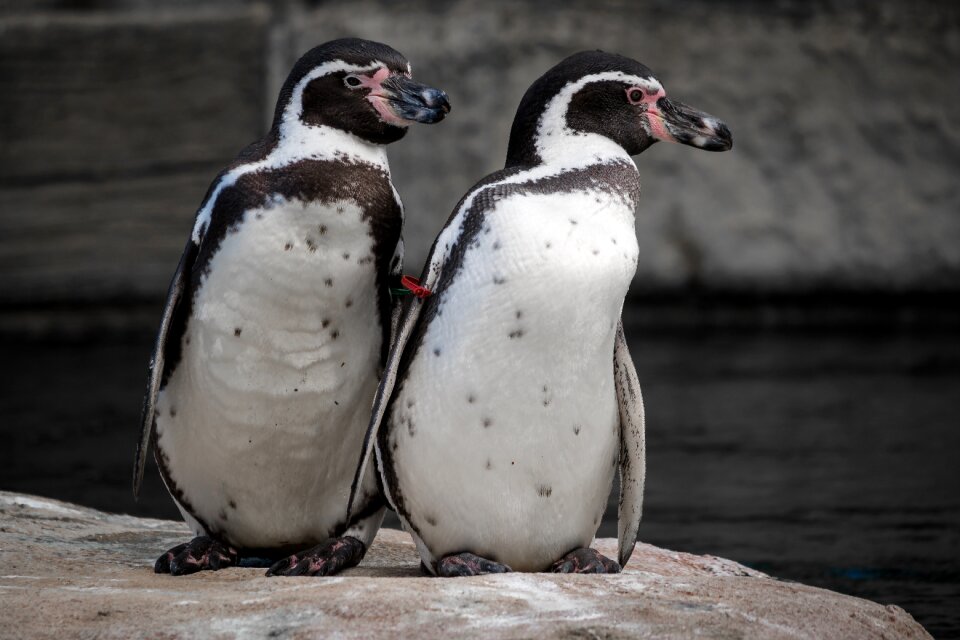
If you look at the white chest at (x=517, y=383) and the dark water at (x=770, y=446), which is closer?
the white chest at (x=517, y=383)

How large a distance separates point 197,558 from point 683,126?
3.74ft

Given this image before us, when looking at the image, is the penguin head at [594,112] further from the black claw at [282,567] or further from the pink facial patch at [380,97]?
the black claw at [282,567]

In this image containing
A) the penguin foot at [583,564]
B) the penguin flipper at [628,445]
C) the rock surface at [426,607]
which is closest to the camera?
the rock surface at [426,607]

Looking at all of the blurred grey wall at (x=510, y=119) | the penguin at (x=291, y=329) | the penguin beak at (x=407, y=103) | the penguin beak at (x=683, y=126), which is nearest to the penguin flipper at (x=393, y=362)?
the penguin at (x=291, y=329)

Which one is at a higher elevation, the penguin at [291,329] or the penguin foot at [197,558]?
the penguin at [291,329]

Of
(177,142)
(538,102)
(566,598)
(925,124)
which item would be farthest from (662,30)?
(566,598)

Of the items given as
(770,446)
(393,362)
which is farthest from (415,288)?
(770,446)

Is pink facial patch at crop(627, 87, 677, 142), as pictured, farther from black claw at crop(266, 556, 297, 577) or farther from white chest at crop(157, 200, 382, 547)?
black claw at crop(266, 556, 297, 577)

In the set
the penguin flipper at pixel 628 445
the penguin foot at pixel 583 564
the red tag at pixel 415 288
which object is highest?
the red tag at pixel 415 288

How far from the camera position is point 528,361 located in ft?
7.86

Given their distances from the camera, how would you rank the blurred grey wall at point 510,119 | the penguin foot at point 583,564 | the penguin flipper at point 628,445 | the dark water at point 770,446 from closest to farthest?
the penguin foot at point 583,564 → the penguin flipper at point 628,445 → the dark water at point 770,446 → the blurred grey wall at point 510,119

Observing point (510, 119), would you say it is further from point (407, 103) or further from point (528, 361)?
point (528, 361)

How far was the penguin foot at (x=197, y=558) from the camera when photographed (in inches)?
100

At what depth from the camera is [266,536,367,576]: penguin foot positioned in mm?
2516
